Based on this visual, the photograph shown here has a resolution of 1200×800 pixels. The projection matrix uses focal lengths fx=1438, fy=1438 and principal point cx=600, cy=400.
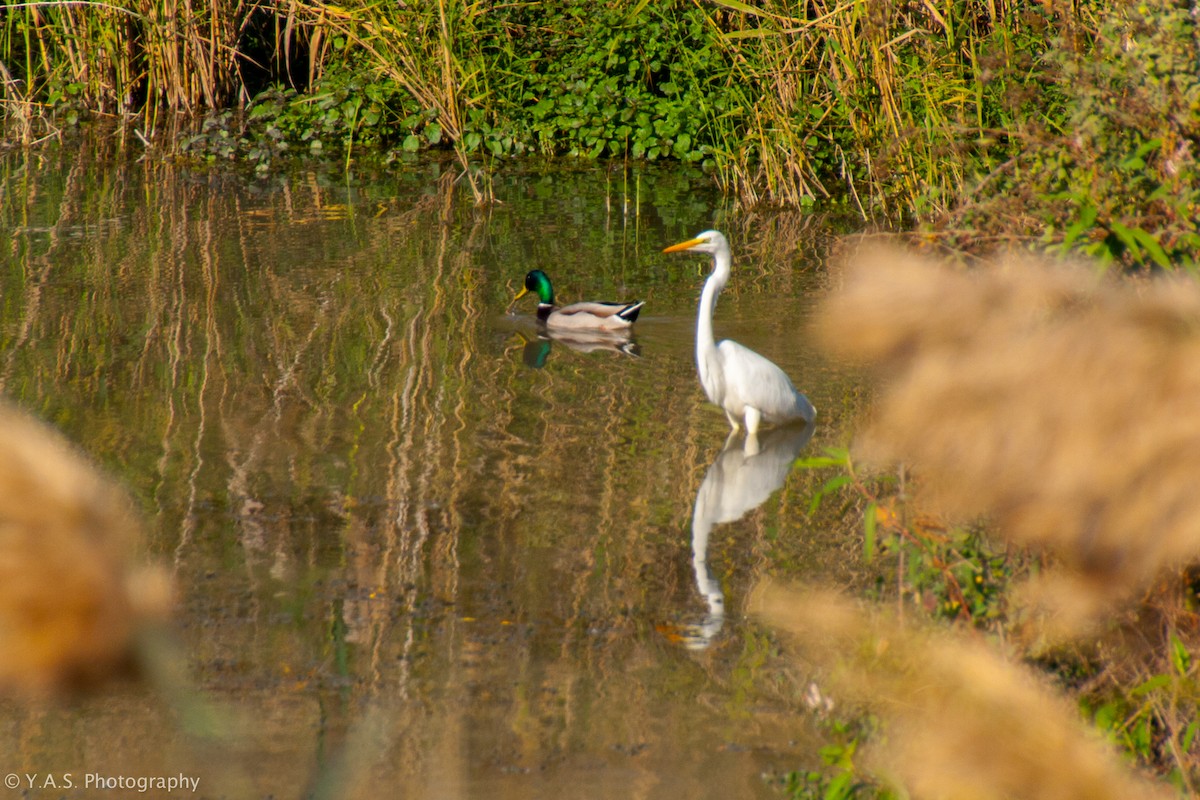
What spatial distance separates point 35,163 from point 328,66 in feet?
9.41

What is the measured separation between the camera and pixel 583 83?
1241 centimetres

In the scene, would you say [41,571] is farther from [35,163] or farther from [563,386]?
[35,163]

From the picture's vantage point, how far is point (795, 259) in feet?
30.2

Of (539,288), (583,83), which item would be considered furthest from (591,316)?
(583,83)

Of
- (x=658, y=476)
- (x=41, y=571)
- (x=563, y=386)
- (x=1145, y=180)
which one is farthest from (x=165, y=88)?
(x=41, y=571)

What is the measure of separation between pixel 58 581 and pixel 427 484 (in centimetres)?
489

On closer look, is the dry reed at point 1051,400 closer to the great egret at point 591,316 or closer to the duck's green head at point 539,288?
the great egret at point 591,316

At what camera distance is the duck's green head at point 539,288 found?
27.7 feet

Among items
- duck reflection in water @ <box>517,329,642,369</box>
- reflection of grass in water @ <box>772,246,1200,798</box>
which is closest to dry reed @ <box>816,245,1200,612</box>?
reflection of grass in water @ <box>772,246,1200,798</box>

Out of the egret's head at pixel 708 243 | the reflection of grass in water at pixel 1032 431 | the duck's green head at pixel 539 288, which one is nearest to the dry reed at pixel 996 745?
the reflection of grass in water at pixel 1032 431

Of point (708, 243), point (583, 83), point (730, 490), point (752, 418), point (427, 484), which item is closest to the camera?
point (427, 484)

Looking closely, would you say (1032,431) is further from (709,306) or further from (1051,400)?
(709,306)

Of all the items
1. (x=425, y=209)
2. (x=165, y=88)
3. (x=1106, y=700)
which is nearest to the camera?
(x=1106, y=700)

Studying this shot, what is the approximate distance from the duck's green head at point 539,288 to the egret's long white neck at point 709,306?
4.58 ft
